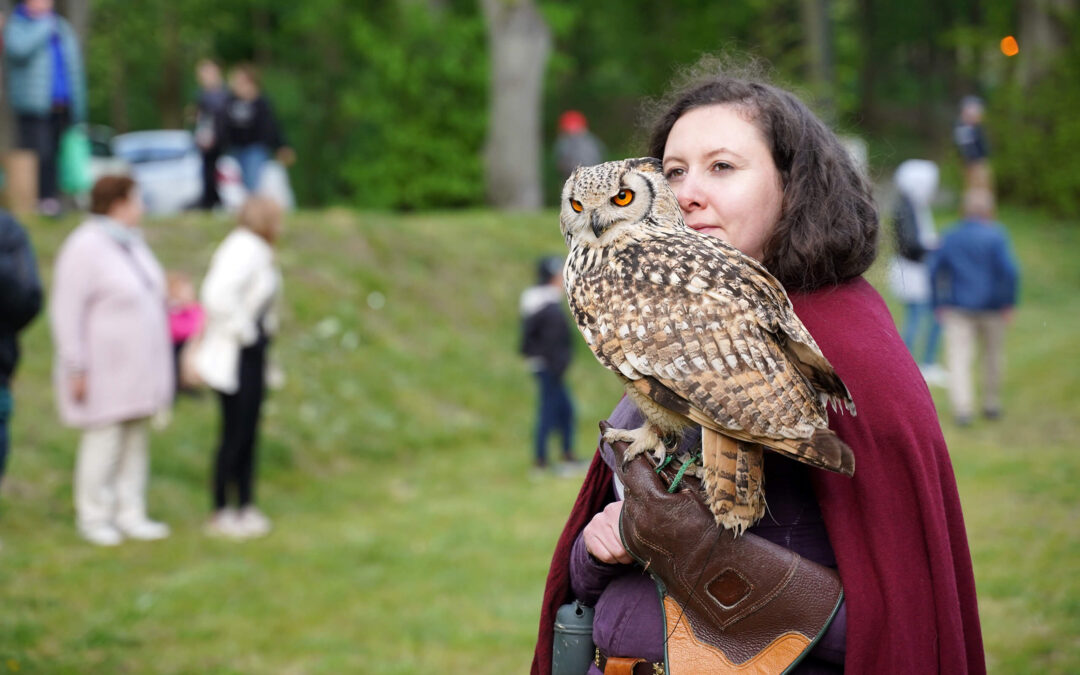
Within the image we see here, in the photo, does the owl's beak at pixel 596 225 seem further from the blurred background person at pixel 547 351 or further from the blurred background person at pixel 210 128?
the blurred background person at pixel 210 128

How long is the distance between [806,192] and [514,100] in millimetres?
15873

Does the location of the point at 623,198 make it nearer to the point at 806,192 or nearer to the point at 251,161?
the point at 806,192

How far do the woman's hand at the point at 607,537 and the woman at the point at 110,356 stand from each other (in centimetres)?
513

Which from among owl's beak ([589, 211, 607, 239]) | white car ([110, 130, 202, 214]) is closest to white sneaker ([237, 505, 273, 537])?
owl's beak ([589, 211, 607, 239])

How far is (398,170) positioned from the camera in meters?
21.0

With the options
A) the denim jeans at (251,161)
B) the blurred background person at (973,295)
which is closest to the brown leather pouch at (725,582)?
the blurred background person at (973,295)

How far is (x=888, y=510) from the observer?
1932mm

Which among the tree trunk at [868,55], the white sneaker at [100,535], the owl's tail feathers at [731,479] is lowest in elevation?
the white sneaker at [100,535]

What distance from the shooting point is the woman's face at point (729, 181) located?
2.14 metres

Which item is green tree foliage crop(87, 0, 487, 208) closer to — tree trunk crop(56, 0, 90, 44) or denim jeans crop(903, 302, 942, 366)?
tree trunk crop(56, 0, 90, 44)

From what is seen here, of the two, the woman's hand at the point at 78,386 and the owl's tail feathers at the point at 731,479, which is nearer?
the owl's tail feathers at the point at 731,479

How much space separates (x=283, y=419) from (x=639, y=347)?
7.40 metres

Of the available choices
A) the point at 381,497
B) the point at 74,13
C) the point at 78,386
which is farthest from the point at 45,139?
the point at 381,497

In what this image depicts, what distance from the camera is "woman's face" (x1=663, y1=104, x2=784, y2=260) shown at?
2.14 meters
